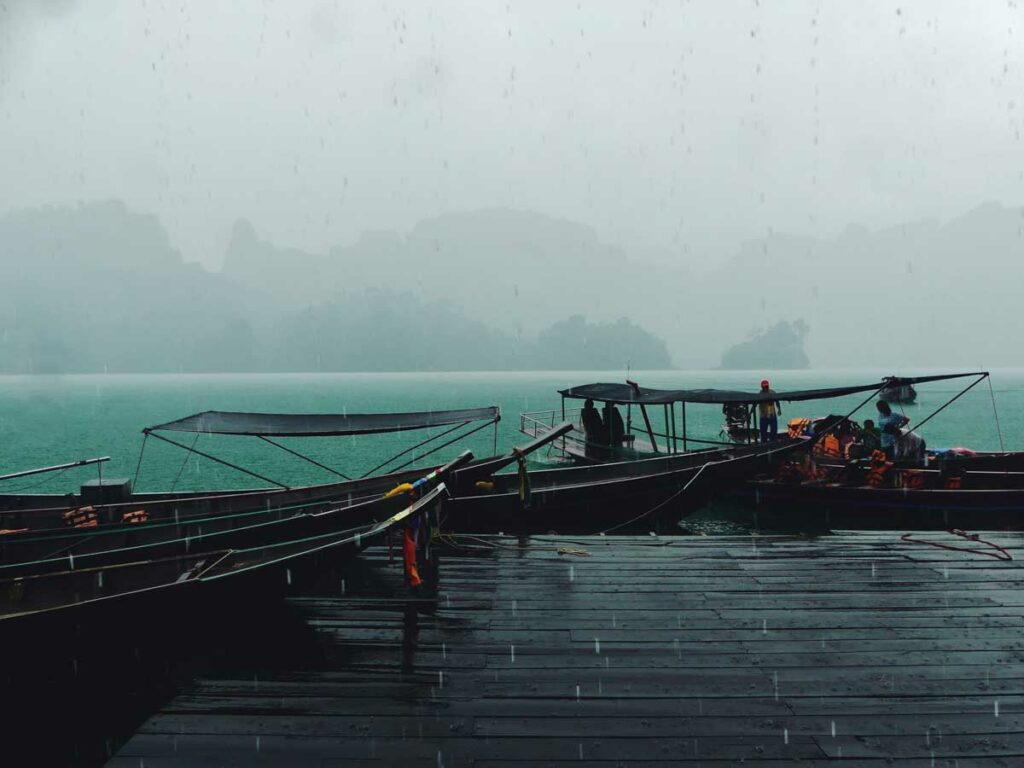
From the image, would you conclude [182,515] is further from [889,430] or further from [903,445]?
[903,445]

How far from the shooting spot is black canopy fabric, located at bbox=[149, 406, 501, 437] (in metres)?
14.5

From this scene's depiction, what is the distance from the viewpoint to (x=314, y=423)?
15.2 meters

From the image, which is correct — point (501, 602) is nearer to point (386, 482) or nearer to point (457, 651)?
point (457, 651)

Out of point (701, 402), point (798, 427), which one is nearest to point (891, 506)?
point (701, 402)

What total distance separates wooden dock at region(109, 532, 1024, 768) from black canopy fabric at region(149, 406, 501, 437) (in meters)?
6.77

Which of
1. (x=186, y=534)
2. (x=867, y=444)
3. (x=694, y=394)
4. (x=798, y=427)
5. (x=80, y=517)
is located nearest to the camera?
(x=186, y=534)

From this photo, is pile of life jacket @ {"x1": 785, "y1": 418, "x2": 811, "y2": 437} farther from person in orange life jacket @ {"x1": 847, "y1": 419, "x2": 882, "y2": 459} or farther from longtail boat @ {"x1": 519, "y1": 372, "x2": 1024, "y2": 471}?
person in orange life jacket @ {"x1": 847, "y1": 419, "x2": 882, "y2": 459}

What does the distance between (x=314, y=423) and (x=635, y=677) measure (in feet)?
38.0

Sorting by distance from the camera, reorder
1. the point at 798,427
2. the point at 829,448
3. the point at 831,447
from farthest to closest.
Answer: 1. the point at 798,427
2. the point at 831,447
3. the point at 829,448

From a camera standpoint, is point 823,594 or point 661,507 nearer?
point 823,594

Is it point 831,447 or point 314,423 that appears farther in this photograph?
point 831,447

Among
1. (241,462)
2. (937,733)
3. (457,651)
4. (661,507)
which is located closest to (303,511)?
(457,651)

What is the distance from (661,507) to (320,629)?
1021cm

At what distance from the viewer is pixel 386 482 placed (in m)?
13.0
